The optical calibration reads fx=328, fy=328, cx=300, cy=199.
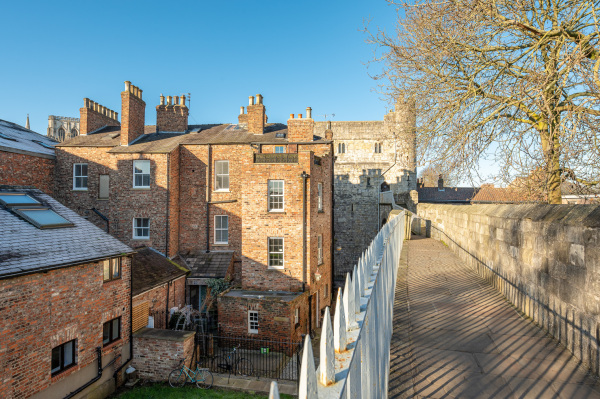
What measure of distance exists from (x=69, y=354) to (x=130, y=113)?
16.3 m

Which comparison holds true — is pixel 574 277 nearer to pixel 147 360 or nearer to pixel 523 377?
pixel 523 377

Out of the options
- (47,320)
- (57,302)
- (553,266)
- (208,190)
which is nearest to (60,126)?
(208,190)

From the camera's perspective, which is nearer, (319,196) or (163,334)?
(163,334)

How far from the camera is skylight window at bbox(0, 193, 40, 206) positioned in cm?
1241

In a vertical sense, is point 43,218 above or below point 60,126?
below

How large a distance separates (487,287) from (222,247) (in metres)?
17.2

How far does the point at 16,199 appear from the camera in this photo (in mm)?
13094

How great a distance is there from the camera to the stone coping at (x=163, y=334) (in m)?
13.2

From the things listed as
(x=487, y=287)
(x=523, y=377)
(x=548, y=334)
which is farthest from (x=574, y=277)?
(x=487, y=287)

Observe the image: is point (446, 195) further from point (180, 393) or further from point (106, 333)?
point (106, 333)

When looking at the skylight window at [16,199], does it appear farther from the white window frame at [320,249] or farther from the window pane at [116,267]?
the white window frame at [320,249]

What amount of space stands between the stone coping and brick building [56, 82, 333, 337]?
12.6 ft

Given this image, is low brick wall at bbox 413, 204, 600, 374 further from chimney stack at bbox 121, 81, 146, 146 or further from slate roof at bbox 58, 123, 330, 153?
chimney stack at bbox 121, 81, 146, 146

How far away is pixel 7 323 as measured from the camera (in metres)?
8.83
